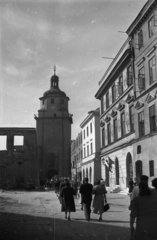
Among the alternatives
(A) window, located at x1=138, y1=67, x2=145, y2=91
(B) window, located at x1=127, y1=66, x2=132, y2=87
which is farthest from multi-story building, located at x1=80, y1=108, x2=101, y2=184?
(A) window, located at x1=138, y1=67, x2=145, y2=91

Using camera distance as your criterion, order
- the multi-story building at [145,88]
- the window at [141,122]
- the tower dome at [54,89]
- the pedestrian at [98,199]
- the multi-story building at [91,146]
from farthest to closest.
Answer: the tower dome at [54,89]
the multi-story building at [91,146]
the window at [141,122]
the multi-story building at [145,88]
the pedestrian at [98,199]

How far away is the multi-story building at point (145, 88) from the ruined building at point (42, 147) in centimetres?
2761

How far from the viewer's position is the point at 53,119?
2395 inches

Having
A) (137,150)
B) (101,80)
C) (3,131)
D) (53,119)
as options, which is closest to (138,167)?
(137,150)

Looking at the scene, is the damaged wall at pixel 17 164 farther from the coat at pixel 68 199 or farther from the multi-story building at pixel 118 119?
the coat at pixel 68 199

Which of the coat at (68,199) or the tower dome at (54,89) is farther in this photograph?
the tower dome at (54,89)

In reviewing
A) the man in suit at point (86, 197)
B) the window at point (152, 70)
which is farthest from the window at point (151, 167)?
the man in suit at point (86, 197)

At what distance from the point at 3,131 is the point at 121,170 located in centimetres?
2874

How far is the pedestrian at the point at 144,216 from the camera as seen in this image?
4289 millimetres

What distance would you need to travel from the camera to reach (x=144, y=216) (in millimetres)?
4473

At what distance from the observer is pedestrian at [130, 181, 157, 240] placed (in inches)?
169

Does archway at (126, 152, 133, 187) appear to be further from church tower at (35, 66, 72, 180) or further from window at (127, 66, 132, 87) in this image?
church tower at (35, 66, 72, 180)

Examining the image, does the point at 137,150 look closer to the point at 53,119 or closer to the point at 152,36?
the point at 152,36

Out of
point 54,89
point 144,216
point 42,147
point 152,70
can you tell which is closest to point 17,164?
point 42,147
